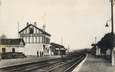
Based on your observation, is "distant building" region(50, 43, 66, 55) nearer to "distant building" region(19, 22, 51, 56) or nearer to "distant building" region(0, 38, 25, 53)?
"distant building" region(19, 22, 51, 56)

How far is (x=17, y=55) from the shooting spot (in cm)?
6925

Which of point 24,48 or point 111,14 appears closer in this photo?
point 111,14

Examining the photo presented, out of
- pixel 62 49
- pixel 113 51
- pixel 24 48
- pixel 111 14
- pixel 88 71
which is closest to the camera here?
pixel 88 71

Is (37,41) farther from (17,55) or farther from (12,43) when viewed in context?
(17,55)

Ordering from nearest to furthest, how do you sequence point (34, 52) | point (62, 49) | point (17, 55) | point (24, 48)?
point (17, 55) < point (34, 52) < point (24, 48) < point (62, 49)

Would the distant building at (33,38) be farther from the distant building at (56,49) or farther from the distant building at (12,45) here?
the distant building at (56,49)

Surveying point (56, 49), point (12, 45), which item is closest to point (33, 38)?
point (12, 45)

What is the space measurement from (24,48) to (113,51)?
209 ft

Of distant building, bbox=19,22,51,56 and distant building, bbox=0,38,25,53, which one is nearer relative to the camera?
distant building, bbox=0,38,25,53

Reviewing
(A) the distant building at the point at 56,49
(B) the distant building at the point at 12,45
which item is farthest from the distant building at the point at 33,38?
(A) the distant building at the point at 56,49

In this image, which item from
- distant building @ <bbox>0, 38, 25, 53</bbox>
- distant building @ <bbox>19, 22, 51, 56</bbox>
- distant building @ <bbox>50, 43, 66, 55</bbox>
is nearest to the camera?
distant building @ <bbox>0, 38, 25, 53</bbox>

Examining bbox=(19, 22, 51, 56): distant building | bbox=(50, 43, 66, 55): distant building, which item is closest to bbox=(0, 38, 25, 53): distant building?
bbox=(19, 22, 51, 56): distant building

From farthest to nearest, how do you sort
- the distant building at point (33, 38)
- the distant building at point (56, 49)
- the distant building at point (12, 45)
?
the distant building at point (56, 49) < the distant building at point (33, 38) < the distant building at point (12, 45)

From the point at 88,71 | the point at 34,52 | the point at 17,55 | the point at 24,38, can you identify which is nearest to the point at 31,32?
the point at 24,38
